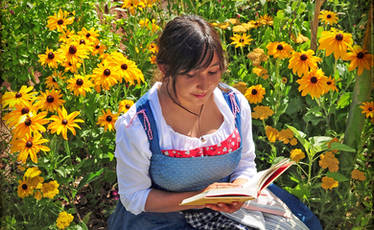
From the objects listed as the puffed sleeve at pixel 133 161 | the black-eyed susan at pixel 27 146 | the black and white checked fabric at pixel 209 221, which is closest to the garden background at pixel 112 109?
the black-eyed susan at pixel 27 146

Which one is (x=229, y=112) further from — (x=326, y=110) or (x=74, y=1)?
(x=74, y=1)

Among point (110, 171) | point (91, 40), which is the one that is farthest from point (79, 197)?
point (91, 40)

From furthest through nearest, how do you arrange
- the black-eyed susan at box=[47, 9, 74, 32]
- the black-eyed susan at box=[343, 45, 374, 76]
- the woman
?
the black-eyed susan at box=[47, 9, 74, 32], the black-eyed susan at box=[343, 45, 374, 76], the woman

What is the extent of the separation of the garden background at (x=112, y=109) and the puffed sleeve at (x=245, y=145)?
251 millimetres

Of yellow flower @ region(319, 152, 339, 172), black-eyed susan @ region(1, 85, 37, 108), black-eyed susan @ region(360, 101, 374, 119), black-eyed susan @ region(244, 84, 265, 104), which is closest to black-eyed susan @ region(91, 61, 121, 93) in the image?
black-eyed susan @ region(1, 85, 37, 108)

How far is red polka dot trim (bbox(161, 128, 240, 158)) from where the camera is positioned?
1.53 meters

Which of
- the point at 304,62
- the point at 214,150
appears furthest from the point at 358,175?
the point at 214,150

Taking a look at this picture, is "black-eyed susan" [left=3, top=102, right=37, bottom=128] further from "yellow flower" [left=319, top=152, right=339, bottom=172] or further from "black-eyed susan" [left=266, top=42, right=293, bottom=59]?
"yellow flower" [left=319, top=152, right=339, bottom=172]

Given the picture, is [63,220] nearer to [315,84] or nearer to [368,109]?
[315,84]

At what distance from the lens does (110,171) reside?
2148 millimetres

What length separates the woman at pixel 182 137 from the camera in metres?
1.42

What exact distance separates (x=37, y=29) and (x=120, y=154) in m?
1.13

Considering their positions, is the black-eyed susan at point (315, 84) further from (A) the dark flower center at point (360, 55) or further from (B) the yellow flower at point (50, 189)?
(B) the yellow flower at point (50, 189)

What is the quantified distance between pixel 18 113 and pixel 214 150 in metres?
0.83
